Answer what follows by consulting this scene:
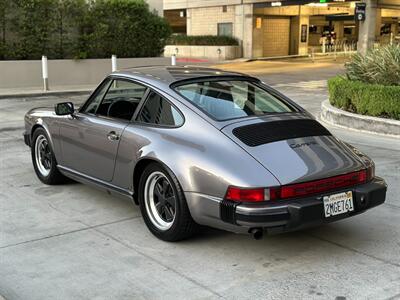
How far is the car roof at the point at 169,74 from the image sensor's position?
516cm

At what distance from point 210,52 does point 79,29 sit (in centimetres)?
1708

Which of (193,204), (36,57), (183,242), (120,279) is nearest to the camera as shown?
(120,279)

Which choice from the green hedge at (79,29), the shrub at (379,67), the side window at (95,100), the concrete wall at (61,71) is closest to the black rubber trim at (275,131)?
the side window at (95,100)

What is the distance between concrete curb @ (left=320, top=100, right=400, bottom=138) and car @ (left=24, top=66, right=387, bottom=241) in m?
4.68

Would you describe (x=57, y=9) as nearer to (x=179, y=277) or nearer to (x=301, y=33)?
(x=179, y=277)

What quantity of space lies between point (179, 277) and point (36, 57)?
16.0 m

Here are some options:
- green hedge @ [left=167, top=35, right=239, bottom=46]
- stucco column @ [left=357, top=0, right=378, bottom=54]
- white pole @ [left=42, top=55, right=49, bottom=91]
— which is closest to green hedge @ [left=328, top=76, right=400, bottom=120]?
white pole @ [left=42, top=55, right=49, bottom=91]

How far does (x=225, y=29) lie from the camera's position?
123 ft

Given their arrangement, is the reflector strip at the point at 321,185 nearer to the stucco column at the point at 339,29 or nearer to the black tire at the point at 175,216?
the black tire at the point at 175,216

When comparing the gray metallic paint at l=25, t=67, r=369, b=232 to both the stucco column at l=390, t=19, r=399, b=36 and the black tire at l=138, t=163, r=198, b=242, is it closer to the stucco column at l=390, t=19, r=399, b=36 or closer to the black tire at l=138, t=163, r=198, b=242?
the black tire at l=138, t=163, r=198, b=242

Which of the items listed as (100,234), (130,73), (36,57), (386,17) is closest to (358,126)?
(130,73)

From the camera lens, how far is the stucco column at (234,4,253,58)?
116 ft

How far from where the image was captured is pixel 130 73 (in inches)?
217

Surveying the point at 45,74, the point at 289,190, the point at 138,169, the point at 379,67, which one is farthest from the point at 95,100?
the point at 45,74
